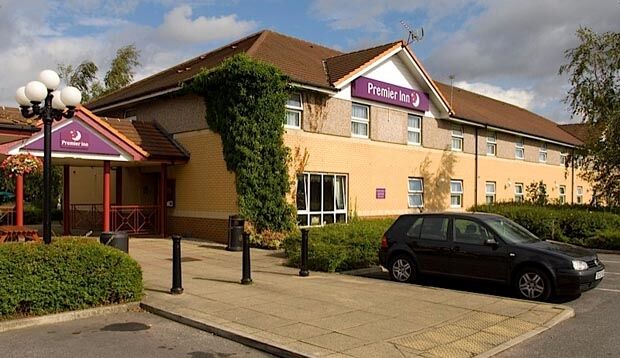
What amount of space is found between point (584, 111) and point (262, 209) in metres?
15.7

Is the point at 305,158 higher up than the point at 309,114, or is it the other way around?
the point at 309,114

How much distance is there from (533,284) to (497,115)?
24.1 m

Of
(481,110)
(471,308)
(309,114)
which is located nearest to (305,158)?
(309,114)

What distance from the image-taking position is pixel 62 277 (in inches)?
313

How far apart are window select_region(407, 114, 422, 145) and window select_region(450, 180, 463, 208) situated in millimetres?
3202

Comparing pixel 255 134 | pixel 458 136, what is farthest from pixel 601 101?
pixel 255 134

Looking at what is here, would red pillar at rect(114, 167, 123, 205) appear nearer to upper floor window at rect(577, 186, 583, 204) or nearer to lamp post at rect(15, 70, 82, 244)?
lamp post at rect(15, 70, 82, 244)

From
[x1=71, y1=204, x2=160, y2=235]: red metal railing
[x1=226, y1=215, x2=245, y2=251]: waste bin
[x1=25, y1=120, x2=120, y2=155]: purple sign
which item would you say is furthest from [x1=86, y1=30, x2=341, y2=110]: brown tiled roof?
[x1=226, y1=215, x2=245, y2=251]: waste bin

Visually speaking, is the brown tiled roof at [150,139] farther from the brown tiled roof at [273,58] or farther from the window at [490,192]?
the window at [490,192]

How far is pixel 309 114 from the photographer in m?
19.1

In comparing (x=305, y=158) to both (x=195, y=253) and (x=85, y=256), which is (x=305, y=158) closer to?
(x=195, y=253)

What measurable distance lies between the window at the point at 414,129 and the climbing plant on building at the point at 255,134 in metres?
7.62

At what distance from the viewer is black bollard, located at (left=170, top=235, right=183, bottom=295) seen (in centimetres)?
931

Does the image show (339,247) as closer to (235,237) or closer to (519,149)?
(235,237)
